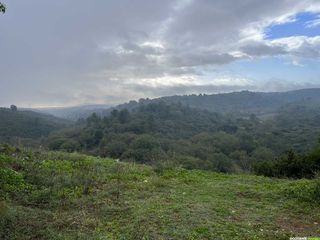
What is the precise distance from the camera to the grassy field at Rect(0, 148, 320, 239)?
6301 mm

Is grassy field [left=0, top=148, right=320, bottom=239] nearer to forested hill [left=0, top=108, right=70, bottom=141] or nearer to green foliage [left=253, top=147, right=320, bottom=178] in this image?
green foliage [left=253, top=147, right=320, bottom=178]

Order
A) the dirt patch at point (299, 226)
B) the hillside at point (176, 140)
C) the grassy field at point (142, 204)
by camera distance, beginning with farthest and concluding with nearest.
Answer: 1. the hillside at point (176, 140)
2. the dirt patch at point (299, 226)
3. the grassy field at point (142, 204)

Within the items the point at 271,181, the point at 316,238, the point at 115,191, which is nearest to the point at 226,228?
the point at 316,238

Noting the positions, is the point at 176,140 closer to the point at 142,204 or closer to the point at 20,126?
the point at 20,126

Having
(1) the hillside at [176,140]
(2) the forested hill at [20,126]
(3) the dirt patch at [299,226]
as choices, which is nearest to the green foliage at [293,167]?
(3) the dirt patch at [299,226]

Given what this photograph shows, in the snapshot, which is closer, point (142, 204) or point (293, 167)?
point (142, 204)

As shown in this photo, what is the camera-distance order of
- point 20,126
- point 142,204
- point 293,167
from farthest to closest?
point 20,126
point 293,167
point 142,204

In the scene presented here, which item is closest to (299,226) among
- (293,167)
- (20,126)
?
(293,167)

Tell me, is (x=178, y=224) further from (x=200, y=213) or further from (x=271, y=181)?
(x=271, y=181)

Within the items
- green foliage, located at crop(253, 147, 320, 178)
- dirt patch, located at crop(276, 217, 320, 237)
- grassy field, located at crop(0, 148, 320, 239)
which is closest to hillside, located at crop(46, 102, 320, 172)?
green foliage, located at crop(253, 147, 320, 178)

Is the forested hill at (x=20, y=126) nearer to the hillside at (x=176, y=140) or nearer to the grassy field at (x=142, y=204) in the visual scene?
the hillside at (x=176, y=140)

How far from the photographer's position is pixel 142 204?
7859 millimetres

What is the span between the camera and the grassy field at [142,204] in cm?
630

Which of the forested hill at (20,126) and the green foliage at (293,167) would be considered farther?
the forested hill at (20,126)
